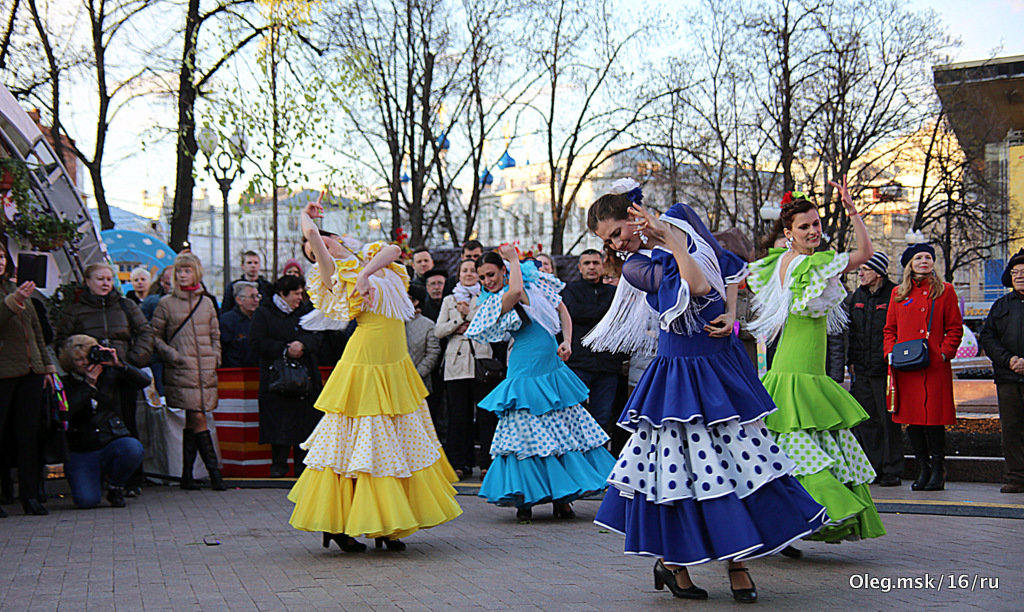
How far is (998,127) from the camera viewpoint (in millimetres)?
30438

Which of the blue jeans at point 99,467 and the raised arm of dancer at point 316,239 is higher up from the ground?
the raised arm of dancer at point 316,239

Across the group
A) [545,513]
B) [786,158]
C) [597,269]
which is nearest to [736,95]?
[786,158]

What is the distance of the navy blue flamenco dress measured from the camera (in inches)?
195

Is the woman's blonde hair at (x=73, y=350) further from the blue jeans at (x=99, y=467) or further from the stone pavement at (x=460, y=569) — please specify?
the stone pavement at (x=460, y=569)

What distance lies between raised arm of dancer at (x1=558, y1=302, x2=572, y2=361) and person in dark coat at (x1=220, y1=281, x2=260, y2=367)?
187 inches

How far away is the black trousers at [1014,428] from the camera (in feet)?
31.5

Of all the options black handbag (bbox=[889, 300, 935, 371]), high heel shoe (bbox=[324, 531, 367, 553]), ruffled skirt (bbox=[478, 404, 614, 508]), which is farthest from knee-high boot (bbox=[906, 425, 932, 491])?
high heel shoe (bbox=[324, 531, 367, 553])

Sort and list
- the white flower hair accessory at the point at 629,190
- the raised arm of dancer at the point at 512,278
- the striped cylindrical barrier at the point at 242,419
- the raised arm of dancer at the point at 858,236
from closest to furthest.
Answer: the white flower hair accessory at the point at 629,190
the raised arm of dancer at the point at 858,236
the raised arm of dancer at the point at 512,278
the striped cylindrical barrier at the point at 242,419

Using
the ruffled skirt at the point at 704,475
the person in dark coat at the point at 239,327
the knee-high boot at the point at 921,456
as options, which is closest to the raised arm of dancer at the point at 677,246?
the ruffled skirt at the point at 704,475

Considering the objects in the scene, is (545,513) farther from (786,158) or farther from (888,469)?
(786,158)

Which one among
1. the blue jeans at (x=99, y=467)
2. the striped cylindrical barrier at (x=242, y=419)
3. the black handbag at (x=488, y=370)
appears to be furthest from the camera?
the striped cylindrical barrier at (x=242, y=419)

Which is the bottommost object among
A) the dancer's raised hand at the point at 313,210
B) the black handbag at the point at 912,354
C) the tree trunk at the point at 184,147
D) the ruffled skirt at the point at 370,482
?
the ruffled skirt at the point at 370,482

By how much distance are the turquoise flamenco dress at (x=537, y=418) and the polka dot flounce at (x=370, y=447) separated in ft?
4.41

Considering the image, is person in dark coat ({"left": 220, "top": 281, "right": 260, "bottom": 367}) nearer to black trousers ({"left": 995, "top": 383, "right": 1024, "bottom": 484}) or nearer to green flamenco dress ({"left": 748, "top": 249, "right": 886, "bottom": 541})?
green flamenco dress ({"left": 748, "top": 249, "right": 886, "bottom": 541})
